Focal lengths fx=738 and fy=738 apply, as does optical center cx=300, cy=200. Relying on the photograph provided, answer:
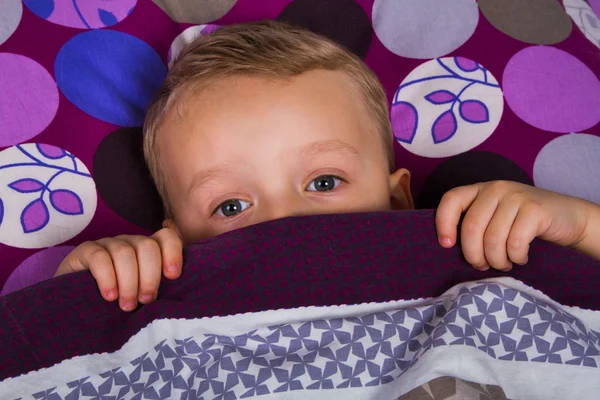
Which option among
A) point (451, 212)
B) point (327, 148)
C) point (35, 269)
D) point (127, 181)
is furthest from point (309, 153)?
point (35, 269)

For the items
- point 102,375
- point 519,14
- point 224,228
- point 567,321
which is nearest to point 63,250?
point 224,228

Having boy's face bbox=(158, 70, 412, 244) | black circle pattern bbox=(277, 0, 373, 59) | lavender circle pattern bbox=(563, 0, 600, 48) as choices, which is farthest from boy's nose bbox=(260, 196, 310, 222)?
lavender circle pattern bbox=(563, 0, 600, 48)

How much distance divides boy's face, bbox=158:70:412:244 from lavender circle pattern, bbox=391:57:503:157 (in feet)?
0.58

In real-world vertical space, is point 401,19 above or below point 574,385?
above

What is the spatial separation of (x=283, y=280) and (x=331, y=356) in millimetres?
105

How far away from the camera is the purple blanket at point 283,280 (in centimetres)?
79

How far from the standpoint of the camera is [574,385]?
0.77 m

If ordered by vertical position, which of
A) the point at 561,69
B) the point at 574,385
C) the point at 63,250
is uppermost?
the point at 561,69

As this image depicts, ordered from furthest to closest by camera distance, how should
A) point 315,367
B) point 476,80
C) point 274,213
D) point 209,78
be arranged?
point 476,80 < point 209,78 < point 274,213 < point 315,367

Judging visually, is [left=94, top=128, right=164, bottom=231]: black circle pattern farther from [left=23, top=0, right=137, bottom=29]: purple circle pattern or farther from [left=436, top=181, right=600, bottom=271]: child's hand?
[left=436, top=181, right=600, bottom=271]: child's hand

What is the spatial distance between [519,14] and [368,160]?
500 mm

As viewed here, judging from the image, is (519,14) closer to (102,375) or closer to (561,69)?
(561,69)

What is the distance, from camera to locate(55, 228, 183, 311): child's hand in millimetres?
823

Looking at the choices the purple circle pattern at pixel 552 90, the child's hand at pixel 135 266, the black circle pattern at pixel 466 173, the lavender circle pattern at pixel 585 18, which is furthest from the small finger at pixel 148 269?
the lavender circle pattern at pixel 585 18
